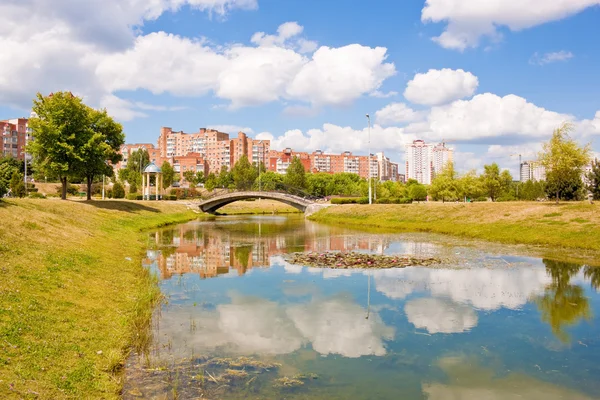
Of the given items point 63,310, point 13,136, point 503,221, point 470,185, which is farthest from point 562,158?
point 13,136

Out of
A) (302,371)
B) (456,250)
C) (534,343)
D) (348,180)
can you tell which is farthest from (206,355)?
(348,180)

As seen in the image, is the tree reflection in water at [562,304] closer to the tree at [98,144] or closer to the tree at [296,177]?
the tree at [98,144]

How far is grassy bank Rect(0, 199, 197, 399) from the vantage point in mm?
9312

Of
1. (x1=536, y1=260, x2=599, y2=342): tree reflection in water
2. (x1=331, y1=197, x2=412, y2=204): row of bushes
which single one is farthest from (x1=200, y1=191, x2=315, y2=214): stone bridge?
(x1=536, y1=260, x2=599, y2=342): tree reflection in water

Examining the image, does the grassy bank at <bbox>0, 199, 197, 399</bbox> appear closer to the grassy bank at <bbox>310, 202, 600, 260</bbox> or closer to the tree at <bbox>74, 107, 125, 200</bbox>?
the tree at <bbox>74, 107, 125, 200</bbox>

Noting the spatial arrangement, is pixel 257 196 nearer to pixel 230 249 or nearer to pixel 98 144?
pixel 98 144

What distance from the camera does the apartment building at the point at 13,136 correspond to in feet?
490

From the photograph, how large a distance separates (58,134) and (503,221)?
49627 millimetres

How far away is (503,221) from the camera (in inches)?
1748

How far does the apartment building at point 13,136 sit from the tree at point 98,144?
357 ft

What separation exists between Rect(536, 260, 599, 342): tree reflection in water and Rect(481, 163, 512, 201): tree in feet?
220

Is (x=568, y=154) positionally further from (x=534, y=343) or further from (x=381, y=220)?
(x=534, y=343)

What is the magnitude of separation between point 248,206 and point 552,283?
93099mm

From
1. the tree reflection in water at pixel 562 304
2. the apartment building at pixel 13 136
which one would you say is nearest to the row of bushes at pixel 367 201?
the tree reflection in water at pixel 562 304
